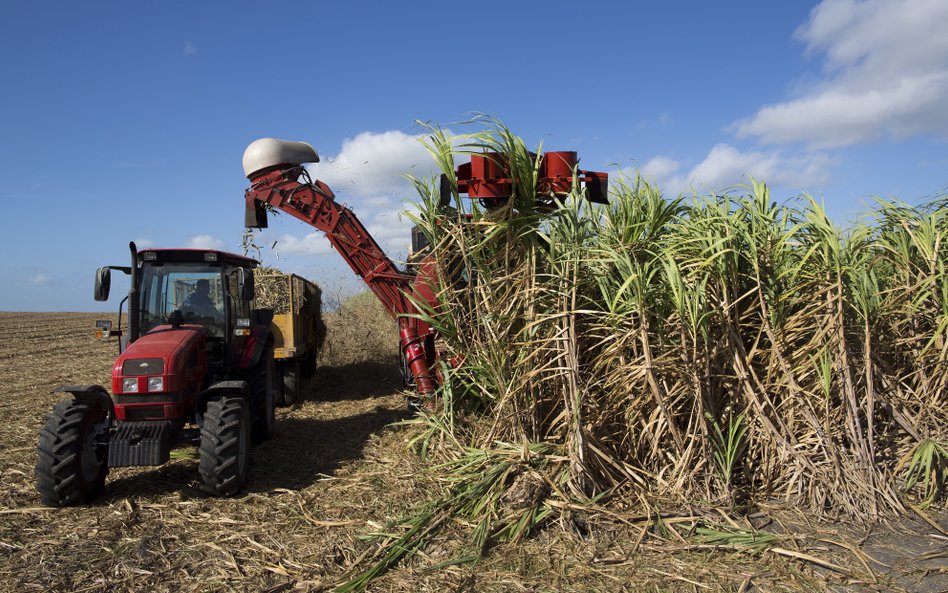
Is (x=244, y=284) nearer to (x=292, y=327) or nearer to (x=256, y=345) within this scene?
(x=256, y=345)

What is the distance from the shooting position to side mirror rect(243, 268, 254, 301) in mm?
6059

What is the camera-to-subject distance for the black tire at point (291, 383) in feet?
28.8

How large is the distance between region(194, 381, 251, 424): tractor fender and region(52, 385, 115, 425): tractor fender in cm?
65

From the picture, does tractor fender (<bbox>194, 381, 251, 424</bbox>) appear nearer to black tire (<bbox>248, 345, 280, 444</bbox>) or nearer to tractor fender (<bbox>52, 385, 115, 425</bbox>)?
tractor fender (<bbox>52, 385, 115, 425</bbox>)

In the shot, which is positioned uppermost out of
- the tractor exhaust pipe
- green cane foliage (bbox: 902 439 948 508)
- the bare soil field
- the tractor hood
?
the tractor exhaust pipe

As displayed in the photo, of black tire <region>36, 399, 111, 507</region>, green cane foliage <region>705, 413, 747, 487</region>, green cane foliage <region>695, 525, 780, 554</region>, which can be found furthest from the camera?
black tire <region>36, 399, 111, 507</region>

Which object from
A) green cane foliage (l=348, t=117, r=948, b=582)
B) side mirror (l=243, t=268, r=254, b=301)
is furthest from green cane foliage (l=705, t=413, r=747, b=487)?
side mirror (l=243, t=268, r=254, b=301)

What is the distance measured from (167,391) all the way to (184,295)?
142cm

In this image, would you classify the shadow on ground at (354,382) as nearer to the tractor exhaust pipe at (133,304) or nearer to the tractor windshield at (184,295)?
the tractor windshield at (184,295)

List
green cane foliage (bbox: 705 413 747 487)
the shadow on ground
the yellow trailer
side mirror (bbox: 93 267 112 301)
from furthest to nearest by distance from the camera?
the shadow on ground, the yellow trailer, side mirror (bbox: 93 267 112 301), green cane foliage (bbox: 705 413 747 487)

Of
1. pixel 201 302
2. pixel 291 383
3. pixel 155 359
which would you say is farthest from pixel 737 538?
pixel 291 383

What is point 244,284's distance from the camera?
20.0 ft

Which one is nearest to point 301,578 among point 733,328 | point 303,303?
point 733,328

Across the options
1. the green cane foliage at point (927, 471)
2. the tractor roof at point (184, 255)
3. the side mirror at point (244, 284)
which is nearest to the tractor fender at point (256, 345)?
the side mirror at point (244, 284)
